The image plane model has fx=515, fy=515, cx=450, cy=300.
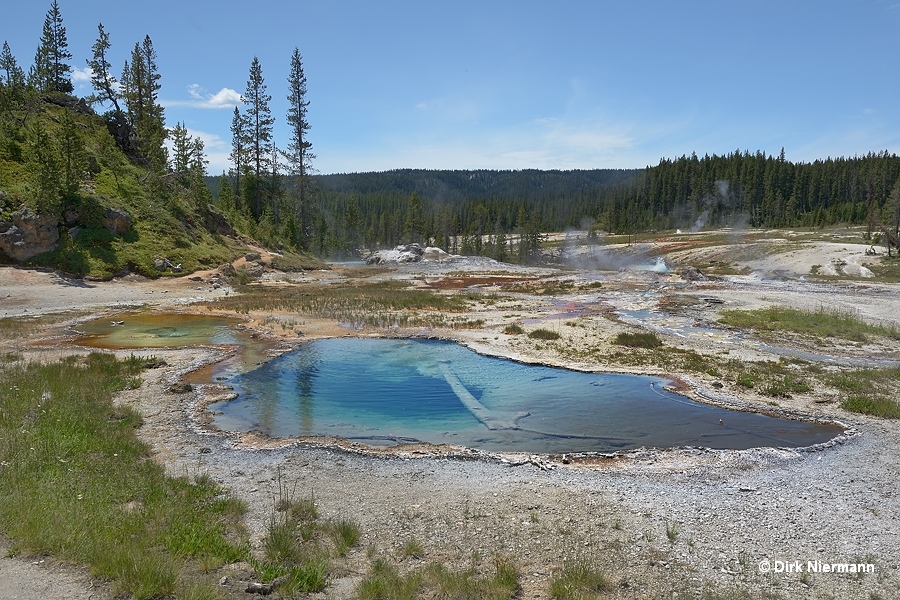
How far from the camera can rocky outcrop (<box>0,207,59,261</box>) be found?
33969 mm

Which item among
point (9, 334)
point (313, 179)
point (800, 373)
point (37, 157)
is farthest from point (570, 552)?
point (313, 179)

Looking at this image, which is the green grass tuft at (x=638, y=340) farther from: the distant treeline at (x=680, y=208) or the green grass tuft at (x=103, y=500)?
the distant treeline at (x=680, y=208)

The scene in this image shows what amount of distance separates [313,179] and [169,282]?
3777cm

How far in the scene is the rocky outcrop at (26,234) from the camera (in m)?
34.0

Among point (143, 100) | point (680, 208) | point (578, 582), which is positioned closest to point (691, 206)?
point (680, 208)

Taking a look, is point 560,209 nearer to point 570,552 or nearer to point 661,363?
point 661,363

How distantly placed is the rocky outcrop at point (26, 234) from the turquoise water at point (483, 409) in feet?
87.9

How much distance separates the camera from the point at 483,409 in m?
15.1

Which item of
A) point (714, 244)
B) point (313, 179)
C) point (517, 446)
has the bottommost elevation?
point (517, 446)

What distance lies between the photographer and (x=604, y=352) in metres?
21.3

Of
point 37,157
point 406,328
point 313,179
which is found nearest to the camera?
point 406,328

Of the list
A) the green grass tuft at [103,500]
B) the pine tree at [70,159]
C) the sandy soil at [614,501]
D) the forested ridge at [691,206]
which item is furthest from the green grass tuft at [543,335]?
the forested ridge at [691,206]

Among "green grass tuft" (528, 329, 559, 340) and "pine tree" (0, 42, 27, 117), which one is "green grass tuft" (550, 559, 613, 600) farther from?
"pine tree" (0, 42, 27, 117)

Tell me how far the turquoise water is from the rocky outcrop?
2679cm
